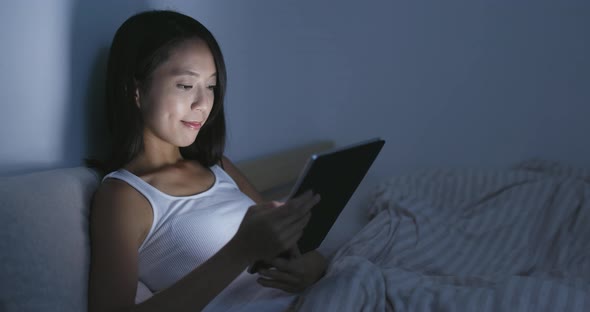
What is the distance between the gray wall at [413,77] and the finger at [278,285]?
0.63 m

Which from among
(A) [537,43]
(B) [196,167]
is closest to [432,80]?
(A) [537,43]

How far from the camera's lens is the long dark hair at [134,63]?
3.44ft

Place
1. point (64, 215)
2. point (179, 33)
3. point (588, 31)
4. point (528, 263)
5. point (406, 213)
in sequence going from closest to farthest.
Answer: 1. point (64, 215)
2. point (179, 33)
3. point (528, 263)
4. point (406, 213)
5. point (588, 31)

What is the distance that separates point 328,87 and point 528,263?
37.6 inches

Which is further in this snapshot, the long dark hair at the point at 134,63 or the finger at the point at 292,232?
the long dark hair at the point at 134,63

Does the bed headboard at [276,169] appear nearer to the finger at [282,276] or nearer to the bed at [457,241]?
the bed at [457,241]

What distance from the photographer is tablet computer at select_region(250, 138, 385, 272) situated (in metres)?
0.82

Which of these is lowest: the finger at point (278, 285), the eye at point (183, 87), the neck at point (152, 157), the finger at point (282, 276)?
the finger at point (278, 285)

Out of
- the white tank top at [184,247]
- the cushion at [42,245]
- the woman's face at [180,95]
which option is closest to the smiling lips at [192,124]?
the woman's face at [180,95]

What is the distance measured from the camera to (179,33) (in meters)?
1.07

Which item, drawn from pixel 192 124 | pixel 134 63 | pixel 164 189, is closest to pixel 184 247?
pixel 164 189

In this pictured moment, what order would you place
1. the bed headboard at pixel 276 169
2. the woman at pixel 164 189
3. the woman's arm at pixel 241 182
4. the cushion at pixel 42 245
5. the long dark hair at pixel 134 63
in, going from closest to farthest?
1. the cushion at pixel 42 245
2. the woman at pixel 164 189
3. the long dark hair at pixel 134 63
4. the woman's arm at pixel 241 182
5. the bed headboard at pixel 276 169

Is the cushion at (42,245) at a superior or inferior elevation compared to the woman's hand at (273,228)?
inferior

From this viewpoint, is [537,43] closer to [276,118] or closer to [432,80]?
[432,80]
